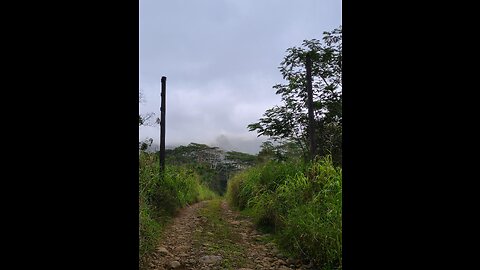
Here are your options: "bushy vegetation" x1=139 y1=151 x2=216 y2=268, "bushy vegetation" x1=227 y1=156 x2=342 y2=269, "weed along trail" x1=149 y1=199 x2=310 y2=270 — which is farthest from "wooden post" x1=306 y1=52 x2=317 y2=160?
"bushy vegetation" x1=139 y1=151 x2=216 y2=268

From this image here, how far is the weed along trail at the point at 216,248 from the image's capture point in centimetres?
271

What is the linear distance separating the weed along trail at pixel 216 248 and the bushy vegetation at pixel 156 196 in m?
0.14

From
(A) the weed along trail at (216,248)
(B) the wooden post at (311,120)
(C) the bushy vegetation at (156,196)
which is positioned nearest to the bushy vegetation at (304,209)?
(A) the weed along trail at (216,248)

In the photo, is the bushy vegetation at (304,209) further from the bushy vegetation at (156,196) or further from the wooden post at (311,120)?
the bushy vegetation at (156,196)

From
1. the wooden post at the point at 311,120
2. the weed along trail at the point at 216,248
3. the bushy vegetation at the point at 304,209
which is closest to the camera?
the bushy vegetation at the point at 304,209

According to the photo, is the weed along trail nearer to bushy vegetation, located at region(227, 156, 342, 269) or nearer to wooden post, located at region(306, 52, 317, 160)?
bushy vegetation, located at region(227, 156, 342, 269)

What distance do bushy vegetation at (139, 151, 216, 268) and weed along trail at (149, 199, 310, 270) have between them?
14 centimetres

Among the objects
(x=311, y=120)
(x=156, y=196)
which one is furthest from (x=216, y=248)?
(x=311, y=120)

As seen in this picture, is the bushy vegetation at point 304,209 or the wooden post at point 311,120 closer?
the bushy vegetation at point 304,209

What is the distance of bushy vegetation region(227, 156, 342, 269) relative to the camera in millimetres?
2518

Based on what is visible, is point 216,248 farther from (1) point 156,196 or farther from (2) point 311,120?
(2) point 311,120

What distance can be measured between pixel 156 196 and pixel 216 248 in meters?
1.77
